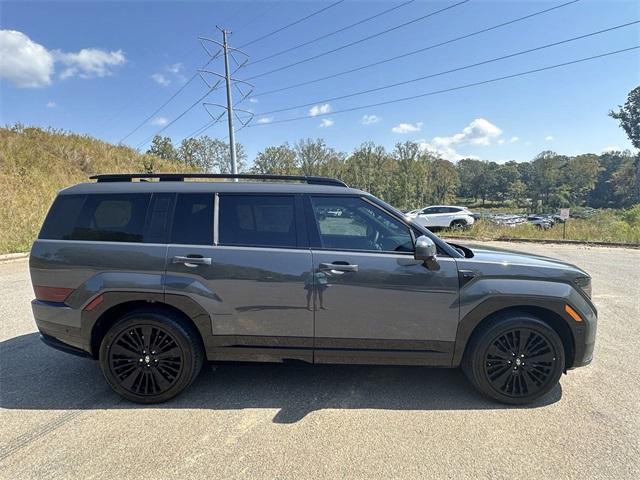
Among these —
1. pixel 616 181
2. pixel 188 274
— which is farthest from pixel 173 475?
pixel 616 181

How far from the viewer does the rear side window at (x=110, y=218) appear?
3154 millimetres

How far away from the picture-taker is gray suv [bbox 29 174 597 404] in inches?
118

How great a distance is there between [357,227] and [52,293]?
2.80 metres

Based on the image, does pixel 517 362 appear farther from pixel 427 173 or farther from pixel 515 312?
pixel 427 173

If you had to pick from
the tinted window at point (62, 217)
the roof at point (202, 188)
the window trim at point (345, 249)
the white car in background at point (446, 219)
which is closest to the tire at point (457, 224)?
the white car in background at point (446, 219)

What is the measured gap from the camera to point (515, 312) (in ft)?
10.2

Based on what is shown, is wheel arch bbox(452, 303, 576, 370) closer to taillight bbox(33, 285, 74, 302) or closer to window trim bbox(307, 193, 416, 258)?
window trim bbox(307, 193, 416, 258)

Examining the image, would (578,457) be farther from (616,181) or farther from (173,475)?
(616,181)

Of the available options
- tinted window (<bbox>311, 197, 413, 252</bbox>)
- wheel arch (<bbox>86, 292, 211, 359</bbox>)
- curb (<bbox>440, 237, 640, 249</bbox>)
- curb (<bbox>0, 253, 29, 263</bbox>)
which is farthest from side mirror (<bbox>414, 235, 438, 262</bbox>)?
curb (<bbox>440, 237, 640, 249</bbox>)

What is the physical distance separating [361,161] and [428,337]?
171ft

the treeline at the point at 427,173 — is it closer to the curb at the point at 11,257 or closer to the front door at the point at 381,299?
the curb at the point at 11,257

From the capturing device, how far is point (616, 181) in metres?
73.7

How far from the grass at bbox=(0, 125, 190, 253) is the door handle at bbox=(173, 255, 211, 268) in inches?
477

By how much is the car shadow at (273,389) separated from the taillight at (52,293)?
0.87m
